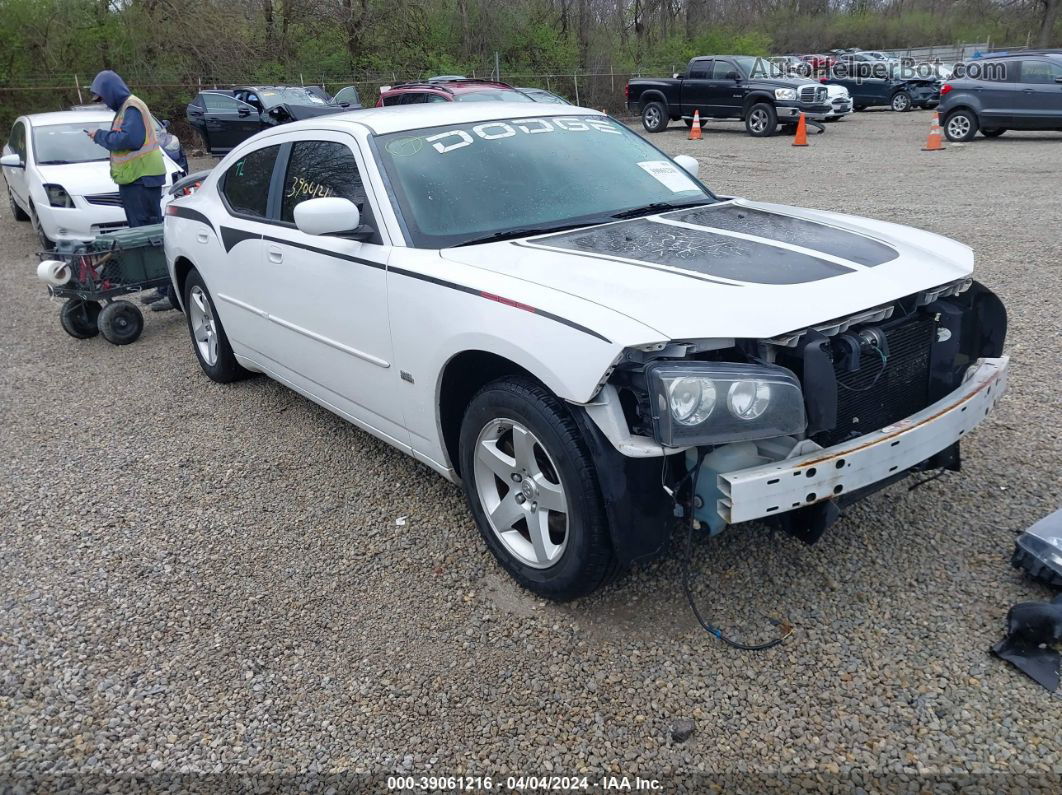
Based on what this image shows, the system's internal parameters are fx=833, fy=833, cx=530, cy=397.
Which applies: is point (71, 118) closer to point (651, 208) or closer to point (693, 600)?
point (651, 208)

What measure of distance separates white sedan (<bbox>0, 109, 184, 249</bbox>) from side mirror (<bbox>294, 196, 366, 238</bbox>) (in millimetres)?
6202

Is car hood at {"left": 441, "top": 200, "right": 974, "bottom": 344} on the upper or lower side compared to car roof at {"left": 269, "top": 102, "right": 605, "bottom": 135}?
lower

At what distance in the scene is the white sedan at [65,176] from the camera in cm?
934

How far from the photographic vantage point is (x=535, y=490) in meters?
3.01

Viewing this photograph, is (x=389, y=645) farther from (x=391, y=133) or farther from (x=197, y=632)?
(x=391, y=133)

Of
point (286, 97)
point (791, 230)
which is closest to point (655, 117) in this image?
point (286, 97)

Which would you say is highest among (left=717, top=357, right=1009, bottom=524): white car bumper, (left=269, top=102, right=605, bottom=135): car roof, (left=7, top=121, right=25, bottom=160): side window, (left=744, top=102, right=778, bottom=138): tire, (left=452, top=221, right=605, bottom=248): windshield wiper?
(left=269, top=102, right=605, bottom=135): car roof

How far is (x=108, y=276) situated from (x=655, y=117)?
17029 mm

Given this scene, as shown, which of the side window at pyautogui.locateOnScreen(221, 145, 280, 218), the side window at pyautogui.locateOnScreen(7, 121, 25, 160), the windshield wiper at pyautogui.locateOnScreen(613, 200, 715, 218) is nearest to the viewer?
the windshield wiper at pyautogui.locateOnScreen(613, 200, 715, 218)

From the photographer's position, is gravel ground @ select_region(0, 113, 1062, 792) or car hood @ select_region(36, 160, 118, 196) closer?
gravel ground @ select_region(0, 113, 1062, 792)

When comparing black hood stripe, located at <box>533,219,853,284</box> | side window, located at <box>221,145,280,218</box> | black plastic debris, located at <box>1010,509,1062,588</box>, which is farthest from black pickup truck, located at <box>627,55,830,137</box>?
black plastic debris, located at <box>1010,509,1062,588</box>

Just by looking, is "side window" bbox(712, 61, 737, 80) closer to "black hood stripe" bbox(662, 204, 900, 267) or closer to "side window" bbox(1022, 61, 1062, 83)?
"side window" bbox(1022, 61, 1062, 83)

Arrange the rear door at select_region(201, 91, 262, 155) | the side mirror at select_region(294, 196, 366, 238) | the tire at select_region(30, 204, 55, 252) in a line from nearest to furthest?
the side mirror at select_region(294, 196, 366, 238), the tire at select_region(30, 204, 55, 252), the rear door at select_region(201, 91, 262, 155)

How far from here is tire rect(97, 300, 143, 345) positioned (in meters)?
6.73
